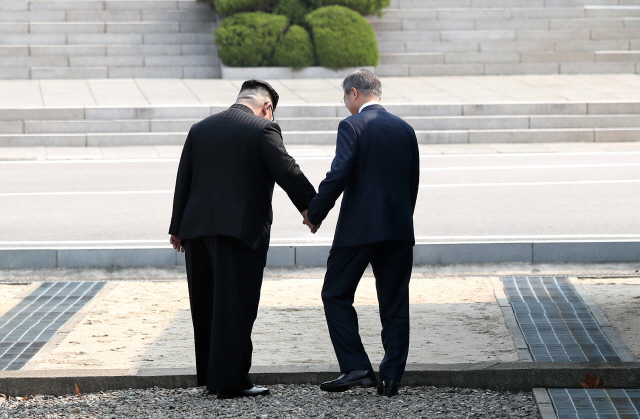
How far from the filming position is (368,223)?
480cm

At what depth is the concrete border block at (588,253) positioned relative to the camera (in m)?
8.00

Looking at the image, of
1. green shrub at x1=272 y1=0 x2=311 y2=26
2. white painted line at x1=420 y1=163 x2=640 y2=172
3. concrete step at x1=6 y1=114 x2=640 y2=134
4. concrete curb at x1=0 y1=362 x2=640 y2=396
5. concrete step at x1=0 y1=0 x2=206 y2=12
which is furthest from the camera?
concrete step at x1=0 y1=0 x2=206 y2=12

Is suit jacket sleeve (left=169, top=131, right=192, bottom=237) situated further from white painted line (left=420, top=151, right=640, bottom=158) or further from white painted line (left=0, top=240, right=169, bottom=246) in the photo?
white painted line (left=420, top=151, right=640, bottom=158)

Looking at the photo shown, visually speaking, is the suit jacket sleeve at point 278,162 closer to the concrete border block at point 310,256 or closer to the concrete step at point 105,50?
the concrete border block at point 310,256

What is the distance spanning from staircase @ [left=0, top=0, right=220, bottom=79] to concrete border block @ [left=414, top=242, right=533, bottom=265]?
14170mm

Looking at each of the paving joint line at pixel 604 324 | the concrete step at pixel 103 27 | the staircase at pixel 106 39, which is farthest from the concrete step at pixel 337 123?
the paving joint line at pixel 604 324

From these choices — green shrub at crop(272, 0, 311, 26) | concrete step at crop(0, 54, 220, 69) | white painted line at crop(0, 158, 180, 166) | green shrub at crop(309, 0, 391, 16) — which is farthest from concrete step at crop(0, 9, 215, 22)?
white painted line at crop(0, 158, 180, 166)

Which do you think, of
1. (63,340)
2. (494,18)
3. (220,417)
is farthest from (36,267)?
(494,18)

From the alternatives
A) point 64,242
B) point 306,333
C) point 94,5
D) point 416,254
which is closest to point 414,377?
point 306,333

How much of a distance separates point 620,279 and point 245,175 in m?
3.91

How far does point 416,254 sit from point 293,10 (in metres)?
14.2

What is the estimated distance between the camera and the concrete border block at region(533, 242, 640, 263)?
800cm

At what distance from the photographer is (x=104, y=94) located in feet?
60.5

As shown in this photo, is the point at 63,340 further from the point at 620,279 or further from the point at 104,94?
the point at 104,94
